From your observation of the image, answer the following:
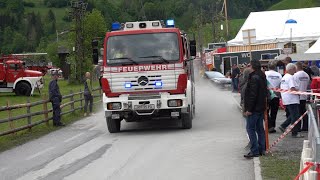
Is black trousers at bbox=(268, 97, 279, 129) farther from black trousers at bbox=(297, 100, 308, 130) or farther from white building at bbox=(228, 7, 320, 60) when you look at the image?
white building at bbox=(228, 7, 320, 60)

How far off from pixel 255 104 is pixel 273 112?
3.91 metres

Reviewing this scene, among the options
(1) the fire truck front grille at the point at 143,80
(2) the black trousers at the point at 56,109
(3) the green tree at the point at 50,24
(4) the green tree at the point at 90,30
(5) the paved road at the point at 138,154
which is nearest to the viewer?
(5) the paved road at the point at 138,154

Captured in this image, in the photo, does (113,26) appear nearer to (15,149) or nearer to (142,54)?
(142,54)

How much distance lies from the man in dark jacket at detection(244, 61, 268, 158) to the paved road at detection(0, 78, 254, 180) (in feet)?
1.53

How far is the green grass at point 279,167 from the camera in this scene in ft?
28.9

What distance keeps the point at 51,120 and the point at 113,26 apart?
18.1 feet

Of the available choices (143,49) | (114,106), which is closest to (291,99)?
(143,49)

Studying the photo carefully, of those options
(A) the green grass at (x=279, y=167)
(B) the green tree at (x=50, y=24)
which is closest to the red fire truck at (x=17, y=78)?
(A) the green grass at (x=279, y=167)

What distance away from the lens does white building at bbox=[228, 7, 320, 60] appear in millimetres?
43938

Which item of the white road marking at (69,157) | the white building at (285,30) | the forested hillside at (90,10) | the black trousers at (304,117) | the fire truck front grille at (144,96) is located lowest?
the white road marking at (69,157)

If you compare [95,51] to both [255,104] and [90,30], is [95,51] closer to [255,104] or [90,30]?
[255,104]

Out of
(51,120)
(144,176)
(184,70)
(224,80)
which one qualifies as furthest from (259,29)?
(144,176)

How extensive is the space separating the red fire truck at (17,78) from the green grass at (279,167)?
35.4 meters

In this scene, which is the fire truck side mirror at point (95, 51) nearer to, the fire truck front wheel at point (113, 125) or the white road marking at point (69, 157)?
the fire truck front wheel at point (113, 125)
